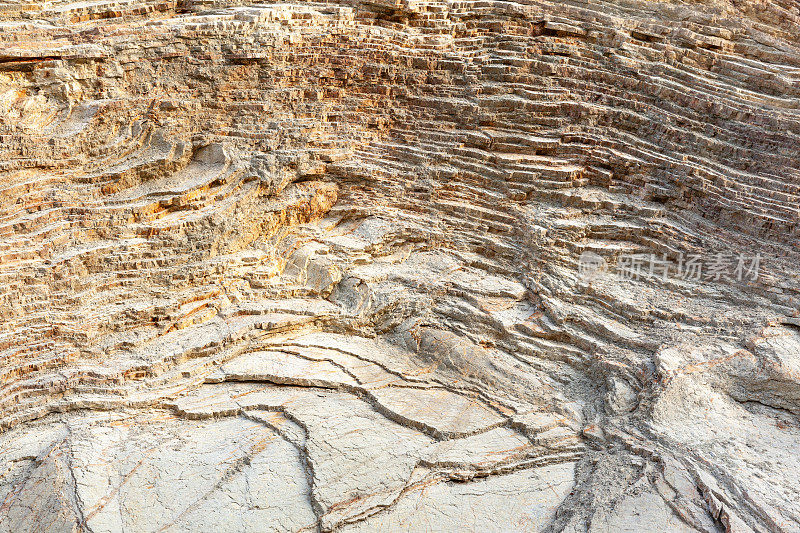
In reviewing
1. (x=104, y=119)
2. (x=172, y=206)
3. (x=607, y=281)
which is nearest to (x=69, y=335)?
(x=172, y=206)

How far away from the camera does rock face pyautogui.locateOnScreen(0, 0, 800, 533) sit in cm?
899

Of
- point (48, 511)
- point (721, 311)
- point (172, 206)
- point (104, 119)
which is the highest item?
point (104, 119)

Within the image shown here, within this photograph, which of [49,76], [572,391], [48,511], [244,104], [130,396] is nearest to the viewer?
[48,511]

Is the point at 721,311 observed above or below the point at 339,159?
below

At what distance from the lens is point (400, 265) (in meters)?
12.9

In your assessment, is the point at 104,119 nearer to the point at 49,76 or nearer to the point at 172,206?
the point at 49,76

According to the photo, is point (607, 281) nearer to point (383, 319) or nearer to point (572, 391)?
point (572, 391)

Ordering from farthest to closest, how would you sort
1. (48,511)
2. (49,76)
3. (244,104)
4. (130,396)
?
(244,104), (49,76), (130,396), (48,511)

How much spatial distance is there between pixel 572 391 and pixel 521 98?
21.4 feet

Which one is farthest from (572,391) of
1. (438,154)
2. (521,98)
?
(521,98)

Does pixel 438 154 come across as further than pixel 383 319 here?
Yes

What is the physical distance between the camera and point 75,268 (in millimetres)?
10695

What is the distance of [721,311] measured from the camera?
37.1ft

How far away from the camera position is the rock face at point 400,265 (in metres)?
8.99
